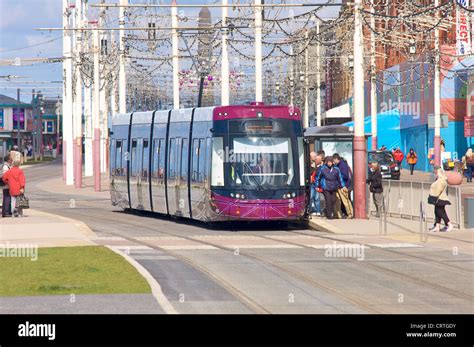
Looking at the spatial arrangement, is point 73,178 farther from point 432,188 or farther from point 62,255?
point 62,255

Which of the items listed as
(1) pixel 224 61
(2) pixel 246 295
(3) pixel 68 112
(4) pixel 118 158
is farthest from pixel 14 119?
(2) pixel 246 295

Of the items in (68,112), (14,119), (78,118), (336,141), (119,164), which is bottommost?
(119,164)

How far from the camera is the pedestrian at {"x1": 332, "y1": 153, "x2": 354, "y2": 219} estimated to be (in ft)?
111

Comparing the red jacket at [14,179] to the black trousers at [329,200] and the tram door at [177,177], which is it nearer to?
the tram door at [177,177]

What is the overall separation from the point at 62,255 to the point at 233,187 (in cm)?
832

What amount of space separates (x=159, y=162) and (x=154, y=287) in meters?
18.1

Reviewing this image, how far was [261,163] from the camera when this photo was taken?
3112 cm

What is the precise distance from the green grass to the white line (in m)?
0.10

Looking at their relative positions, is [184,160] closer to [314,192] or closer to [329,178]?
[329,178]

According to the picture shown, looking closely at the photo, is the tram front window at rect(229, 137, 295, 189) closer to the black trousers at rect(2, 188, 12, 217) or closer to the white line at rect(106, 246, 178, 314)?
the white line at rect(106, 246, 178, 314)

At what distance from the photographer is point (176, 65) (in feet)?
194

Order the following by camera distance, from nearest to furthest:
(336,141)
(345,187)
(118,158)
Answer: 1. (345,187)
2. (336,141)
3. (118,158)

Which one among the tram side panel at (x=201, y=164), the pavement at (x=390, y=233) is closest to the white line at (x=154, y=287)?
the pavement at (x=390, y=233)
